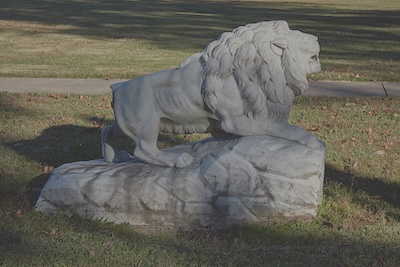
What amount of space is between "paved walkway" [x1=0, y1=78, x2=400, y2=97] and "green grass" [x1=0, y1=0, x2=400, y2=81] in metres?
0.61

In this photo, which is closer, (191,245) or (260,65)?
(191,245)

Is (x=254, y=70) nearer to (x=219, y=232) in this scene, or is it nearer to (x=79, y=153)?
(x=219, y=232)

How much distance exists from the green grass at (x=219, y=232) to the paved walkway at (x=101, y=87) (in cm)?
201

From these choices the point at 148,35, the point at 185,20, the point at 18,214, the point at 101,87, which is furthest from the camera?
the point at 185,20

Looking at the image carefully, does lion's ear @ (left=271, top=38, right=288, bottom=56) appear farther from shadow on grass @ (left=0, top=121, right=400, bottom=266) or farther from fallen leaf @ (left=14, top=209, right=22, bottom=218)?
fallen leaf @ (left=14, top=209, right=22, bottom=218)

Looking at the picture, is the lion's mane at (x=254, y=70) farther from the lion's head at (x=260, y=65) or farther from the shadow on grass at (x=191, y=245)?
the shadow on grass at (x=191, y=245)

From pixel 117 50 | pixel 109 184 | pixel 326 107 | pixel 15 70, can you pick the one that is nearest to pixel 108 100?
pixel 326 107

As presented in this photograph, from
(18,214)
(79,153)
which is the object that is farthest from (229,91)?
(79,153)

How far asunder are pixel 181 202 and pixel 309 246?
1.06m

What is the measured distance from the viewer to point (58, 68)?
14711 mm

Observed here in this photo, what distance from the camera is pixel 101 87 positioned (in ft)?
39.6

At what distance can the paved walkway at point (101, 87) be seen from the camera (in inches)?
449

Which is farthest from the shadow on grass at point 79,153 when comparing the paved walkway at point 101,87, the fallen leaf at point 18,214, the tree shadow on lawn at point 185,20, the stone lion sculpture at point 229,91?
the tree shadow on lawn at point 185,20

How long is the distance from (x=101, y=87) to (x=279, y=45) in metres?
7.06
